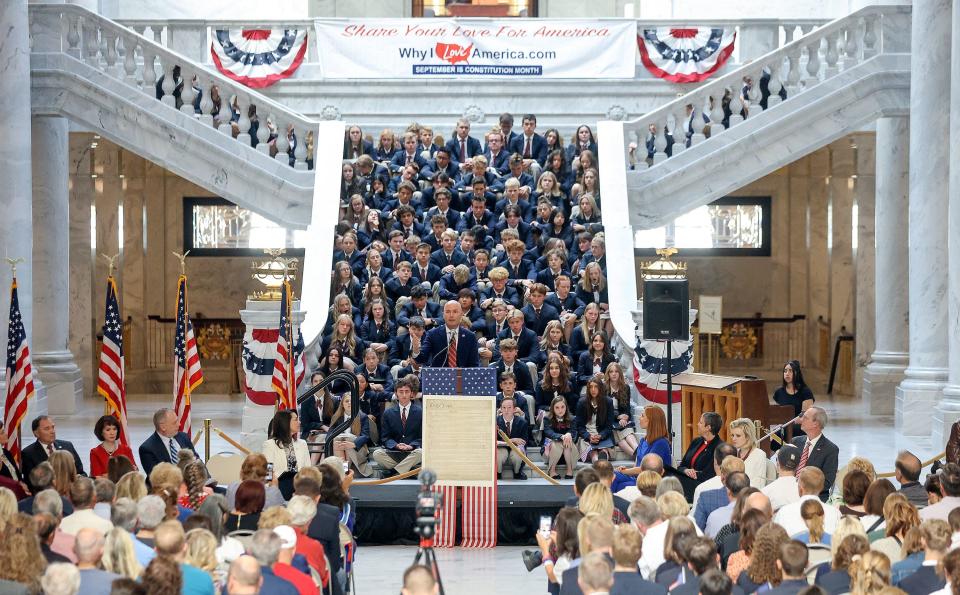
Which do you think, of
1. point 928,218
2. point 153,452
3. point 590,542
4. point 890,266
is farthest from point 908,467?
point 890,266

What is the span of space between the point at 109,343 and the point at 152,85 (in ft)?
23.7

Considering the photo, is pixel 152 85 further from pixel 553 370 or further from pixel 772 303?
pixel 772 303

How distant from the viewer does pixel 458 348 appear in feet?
52.5

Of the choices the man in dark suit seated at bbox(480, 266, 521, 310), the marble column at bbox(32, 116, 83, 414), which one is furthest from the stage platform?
the marble column at bbox(32, 116, 83, 414)

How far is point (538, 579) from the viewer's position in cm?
1254

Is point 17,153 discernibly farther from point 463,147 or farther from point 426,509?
point 426,509

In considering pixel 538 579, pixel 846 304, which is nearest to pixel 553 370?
pixel 538 579

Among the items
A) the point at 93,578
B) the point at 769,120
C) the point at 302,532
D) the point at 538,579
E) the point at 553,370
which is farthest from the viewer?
the point at 769,120

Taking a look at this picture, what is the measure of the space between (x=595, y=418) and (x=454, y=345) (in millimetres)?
1661

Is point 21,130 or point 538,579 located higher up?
point 21,130

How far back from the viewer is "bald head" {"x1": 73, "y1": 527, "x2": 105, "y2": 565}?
750cm

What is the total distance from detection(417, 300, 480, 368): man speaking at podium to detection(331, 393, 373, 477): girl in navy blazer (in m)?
0.96

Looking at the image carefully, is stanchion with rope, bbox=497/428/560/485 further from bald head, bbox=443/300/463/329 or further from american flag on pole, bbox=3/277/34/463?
american flag on pole, bbox=3/277/34/463

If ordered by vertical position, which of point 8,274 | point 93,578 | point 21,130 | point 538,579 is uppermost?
point 21,130
